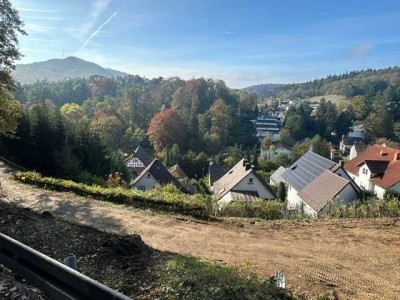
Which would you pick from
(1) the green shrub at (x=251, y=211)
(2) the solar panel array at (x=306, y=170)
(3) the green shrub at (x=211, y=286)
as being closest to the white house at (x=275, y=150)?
(2) the solar panel array at (x=306, y=170)

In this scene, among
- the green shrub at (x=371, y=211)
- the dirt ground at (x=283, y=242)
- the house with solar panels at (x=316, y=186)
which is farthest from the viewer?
the house with solar panels at (x=316, y=186)

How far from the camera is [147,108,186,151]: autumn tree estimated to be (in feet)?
223

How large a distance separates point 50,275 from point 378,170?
3928cm

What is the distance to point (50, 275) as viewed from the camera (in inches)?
126

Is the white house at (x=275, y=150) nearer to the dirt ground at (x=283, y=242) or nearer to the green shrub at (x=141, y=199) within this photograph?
the green shrub at (x=141, y=199)

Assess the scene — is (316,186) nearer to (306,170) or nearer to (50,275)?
(306,170)

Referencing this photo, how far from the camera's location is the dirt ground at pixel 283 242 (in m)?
7.52

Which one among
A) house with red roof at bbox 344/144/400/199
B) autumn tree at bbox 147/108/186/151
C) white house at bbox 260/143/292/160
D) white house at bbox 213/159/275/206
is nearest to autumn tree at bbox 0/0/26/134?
white house at bbox 213/159/275/206

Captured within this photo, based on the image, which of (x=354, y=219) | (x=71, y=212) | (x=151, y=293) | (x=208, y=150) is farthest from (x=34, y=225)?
(x=208, y=150)

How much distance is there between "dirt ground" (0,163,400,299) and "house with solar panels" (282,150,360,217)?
14.9 ft

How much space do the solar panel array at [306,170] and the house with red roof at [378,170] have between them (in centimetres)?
539

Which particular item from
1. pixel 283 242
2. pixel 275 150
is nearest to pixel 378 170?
pixel 283 242

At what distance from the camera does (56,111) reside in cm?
2616

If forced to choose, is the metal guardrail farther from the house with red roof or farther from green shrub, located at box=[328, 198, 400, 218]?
the house with red roof
